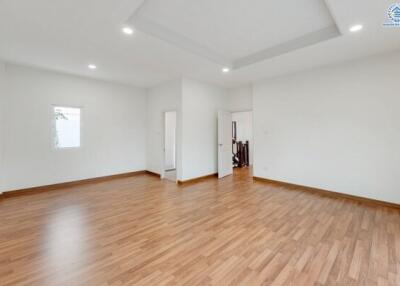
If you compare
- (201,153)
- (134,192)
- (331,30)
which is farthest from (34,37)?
(331,30)

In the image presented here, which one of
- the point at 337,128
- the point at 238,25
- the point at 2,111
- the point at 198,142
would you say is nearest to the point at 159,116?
the point at 198,142

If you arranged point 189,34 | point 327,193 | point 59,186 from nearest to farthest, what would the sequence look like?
1. point 189,34
2. point 327,193
3. point 59,186

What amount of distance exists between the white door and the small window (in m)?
3.92

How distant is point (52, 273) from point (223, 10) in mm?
3554

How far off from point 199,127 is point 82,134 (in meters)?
3.16

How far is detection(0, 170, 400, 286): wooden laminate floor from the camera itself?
1.84 m

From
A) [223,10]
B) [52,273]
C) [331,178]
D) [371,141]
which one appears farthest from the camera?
[331,178]

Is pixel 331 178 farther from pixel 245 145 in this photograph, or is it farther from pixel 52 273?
pixel 52 273

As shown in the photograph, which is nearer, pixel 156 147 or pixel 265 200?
pixel 265 200

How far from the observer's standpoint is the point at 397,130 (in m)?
3.39

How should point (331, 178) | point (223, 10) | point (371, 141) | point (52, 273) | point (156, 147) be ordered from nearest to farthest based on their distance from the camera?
point (52, 273) → point (223, 10) → point (371, 141) → point (331, 178) → point (156, 147)

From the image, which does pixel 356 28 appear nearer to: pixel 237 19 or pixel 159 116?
pixel 237 19

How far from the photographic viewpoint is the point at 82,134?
16.8 ft

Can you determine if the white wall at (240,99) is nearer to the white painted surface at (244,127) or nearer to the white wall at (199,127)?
the white wall at (199,127)
